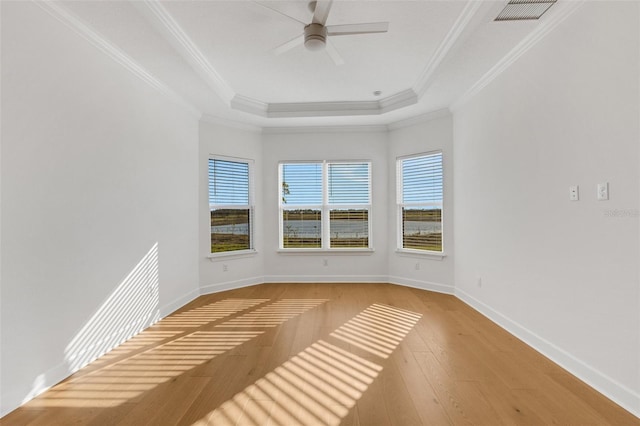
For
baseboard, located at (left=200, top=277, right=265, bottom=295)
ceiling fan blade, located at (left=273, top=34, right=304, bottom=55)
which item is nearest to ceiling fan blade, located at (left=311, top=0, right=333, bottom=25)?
ceiling fan blade, located at (left=273, top=34, right=304, bottom=55)

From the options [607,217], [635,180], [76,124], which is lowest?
[607,217]

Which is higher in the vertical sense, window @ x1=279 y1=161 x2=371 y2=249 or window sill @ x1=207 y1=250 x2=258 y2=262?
window @ x1=279 y1=161 x2=371 y2=249

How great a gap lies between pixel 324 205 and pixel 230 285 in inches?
78.1

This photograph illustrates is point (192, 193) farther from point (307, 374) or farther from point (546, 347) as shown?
point (546, 347)

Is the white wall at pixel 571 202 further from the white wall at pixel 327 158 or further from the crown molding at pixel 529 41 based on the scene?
the white wall at pixel 327 158

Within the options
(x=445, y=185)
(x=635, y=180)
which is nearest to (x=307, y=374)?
(x=635, y=180)

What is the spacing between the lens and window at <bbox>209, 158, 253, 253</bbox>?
4766mm

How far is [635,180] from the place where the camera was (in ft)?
6.03

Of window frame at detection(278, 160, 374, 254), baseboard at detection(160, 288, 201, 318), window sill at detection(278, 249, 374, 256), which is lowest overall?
baseboard at detection(160, 288, 201, 318)

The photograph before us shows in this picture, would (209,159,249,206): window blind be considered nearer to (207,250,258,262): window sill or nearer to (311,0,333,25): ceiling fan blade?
(207,250,258,262): window sill

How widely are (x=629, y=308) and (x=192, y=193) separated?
4.46 metres

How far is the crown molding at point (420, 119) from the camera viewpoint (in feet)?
14.8

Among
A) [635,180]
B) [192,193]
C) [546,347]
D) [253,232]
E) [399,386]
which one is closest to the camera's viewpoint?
[635,180]

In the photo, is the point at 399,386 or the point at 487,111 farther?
the point at 487,111
